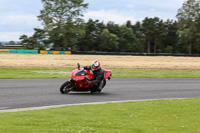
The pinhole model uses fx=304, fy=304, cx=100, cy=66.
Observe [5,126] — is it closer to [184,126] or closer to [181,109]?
[184,126]

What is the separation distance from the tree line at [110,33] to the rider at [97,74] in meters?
49.4

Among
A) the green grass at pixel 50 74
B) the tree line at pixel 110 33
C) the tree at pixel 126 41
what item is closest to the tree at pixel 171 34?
the tree line at pixel 110 33

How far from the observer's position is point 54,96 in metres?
12.0

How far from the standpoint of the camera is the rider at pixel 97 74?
13062 mm

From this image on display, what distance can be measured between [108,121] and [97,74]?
6.35 m

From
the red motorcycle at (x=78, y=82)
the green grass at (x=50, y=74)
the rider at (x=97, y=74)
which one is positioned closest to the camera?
the red motorcycle at (x=78, y=82)

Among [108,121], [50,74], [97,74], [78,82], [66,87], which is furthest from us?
[50,74]

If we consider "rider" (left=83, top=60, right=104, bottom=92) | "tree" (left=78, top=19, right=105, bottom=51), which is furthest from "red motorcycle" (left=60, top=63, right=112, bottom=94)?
"tree" (left=78, top=19, right=105, bottom=51)

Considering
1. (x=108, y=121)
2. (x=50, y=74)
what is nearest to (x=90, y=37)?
(x=50, y=74)

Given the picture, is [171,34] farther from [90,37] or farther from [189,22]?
[90,37]

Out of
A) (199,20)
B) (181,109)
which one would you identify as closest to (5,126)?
(181,109)

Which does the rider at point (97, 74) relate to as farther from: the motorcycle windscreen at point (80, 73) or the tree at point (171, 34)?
the tree at point (171, 34)

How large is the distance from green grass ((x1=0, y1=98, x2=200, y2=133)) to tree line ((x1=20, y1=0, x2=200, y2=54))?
54.4m

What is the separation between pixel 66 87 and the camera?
12.9m
